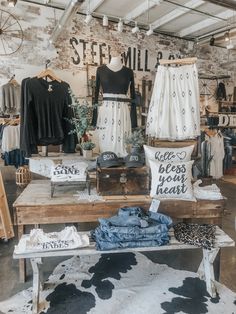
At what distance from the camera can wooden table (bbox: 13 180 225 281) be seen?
242 cm

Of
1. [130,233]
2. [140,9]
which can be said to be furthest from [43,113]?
[140,9]

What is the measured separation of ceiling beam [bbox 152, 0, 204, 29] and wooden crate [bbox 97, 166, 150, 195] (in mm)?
4038

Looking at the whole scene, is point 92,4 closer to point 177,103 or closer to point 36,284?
point 177,103

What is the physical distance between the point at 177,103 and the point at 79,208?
1.42m

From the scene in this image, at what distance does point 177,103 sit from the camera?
2926 millimetres

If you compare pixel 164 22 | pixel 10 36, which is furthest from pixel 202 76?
pixel 10 36

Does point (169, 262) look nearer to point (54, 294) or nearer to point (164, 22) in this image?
point (54, 294)

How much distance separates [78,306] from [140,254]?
3.29ft

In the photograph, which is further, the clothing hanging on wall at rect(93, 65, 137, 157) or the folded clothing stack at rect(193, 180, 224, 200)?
the clothing hanging on wall at rect(93, 65, 137, 157)

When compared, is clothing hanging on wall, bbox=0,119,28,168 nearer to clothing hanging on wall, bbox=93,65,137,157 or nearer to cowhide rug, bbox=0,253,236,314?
clothing hanging on wall, bbox=93,65,137,157

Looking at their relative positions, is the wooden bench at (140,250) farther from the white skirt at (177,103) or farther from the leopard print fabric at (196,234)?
the white skirt at (177,103)

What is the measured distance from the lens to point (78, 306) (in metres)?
2.18

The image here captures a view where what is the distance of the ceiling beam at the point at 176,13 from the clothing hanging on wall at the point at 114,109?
2686mm

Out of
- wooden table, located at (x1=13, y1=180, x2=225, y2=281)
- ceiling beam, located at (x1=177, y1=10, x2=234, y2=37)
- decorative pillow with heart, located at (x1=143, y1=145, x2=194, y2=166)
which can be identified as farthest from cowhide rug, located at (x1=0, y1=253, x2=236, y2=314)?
ceiling beam, located at (x1=177, y1=10, x2=234, y2=37)
